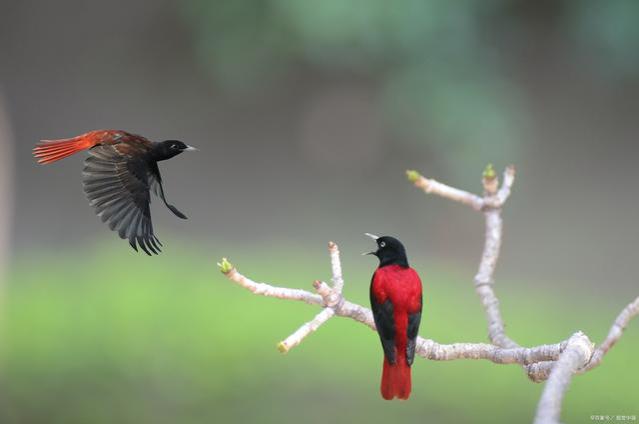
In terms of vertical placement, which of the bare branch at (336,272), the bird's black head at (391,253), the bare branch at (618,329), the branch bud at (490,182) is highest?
the branch bud at (490,182)

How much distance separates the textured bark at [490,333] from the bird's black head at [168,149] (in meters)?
0.27

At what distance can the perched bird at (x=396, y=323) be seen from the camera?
2.14 meters

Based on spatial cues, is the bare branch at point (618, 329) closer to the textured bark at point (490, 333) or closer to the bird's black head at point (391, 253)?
the textured bark at point (490, 333)

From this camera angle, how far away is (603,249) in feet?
32.2

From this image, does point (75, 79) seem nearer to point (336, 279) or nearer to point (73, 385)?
point (73, 385)

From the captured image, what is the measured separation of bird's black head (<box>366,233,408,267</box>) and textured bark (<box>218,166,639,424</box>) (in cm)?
12

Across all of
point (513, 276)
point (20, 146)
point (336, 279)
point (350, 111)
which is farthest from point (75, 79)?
point (336, 279)

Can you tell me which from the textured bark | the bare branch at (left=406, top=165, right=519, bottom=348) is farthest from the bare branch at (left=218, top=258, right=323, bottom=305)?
the bare branch at (left=406, top=165, right=519, bottom=348)

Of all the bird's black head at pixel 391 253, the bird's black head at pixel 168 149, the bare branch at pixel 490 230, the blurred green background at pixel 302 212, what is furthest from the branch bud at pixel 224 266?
the blurred green background at pixel 302 212

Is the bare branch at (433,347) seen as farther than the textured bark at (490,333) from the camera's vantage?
Yes

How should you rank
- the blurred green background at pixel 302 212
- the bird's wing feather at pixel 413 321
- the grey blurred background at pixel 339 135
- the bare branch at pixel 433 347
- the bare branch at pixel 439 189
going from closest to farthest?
1. the bare branch at pixel 433 347
2. the bird's wing feather at pixel 413 321
3. the bare branch at pixel 439 189
4. the blurred green background at pixel 302 212
5. the grey blurred background at pixel 339 135

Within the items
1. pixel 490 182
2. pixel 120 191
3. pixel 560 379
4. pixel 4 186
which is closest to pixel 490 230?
pixel 490 182

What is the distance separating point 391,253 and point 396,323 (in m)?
0.16

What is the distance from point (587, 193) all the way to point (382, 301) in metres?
8.95
